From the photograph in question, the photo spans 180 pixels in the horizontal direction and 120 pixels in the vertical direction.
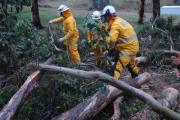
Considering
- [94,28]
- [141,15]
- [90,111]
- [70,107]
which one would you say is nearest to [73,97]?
[70,107]

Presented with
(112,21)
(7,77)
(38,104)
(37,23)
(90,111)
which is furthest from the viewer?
(37,23)

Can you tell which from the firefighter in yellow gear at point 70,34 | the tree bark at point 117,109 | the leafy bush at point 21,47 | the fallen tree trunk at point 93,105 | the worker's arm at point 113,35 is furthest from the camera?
the firefighter in yellow gear at point 70,34

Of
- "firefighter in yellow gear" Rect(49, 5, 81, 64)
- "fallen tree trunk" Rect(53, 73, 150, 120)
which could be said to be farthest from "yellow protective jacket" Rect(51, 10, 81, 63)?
"fallen tree trunk" Rect(53, 73, 150, 120)

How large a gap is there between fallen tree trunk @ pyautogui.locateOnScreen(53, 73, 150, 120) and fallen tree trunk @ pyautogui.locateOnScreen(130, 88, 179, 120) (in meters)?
0.43

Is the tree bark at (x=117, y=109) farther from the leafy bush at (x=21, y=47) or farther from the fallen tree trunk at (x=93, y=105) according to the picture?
the leafy bush at (x=21, y=47)

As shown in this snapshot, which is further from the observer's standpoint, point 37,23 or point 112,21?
point 37,23

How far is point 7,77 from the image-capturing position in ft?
23.4

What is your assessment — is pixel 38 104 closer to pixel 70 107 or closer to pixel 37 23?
pixel 70 107

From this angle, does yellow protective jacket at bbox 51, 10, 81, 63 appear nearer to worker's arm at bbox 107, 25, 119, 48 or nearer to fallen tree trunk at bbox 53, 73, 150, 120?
worker's arm at bbox 107, 25, 119, 48

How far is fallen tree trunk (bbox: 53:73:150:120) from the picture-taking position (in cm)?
592

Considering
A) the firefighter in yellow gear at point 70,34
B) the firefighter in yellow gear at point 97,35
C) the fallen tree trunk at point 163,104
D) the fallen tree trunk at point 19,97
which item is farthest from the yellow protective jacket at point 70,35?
the fallen tree trunk at point 163,104

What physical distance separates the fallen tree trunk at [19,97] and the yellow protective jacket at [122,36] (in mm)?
1881

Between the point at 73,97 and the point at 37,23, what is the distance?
12.1 m

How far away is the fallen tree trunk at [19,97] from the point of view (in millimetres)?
5652
